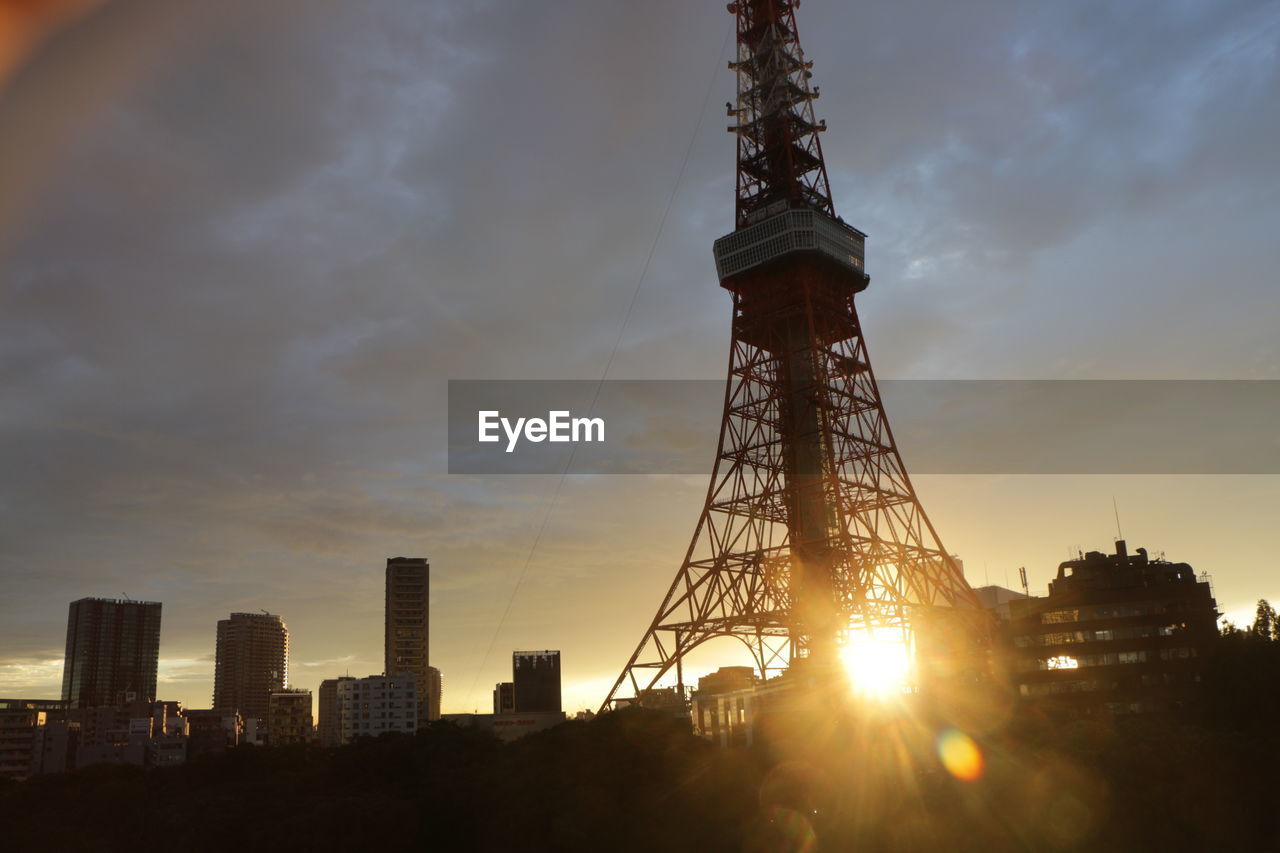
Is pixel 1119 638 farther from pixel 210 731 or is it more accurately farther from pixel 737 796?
pixel 210 731

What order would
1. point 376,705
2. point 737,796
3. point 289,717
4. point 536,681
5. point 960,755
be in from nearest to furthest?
point 737,796 → point 960,755 → point 536,681 → point 376,705 → point 289,717

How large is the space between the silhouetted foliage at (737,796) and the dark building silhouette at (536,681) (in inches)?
2010

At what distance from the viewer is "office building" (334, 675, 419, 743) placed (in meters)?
153

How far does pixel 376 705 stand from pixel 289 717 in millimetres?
35522

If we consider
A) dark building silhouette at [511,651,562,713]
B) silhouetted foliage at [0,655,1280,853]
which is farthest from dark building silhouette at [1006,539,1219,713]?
dark building silhouette at [511,651,562,713]

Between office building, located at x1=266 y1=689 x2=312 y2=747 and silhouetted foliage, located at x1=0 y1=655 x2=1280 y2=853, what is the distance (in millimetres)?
113913

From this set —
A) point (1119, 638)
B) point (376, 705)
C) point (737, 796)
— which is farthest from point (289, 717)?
point (737, 796)

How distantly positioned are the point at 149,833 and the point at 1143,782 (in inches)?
2036

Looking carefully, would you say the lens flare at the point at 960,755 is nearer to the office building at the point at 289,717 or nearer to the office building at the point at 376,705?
the office building at the point at 376,705

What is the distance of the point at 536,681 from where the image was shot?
118500 mm

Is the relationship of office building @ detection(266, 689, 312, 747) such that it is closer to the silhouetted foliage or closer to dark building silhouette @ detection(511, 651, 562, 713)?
dark building silhouette @ detection(511, 651, 562, 713)

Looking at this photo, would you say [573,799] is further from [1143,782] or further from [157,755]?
[157,755]

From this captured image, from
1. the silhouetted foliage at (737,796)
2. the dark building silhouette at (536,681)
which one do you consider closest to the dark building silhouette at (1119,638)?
the silhouetted foliage at (737,796)

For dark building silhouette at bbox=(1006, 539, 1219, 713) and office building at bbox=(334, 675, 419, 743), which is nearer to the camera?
dark building silhouette at bbox=(1006, 539, 1219, 713)
